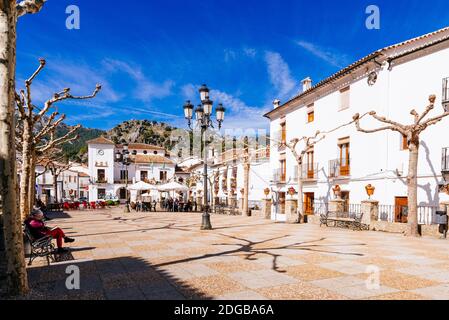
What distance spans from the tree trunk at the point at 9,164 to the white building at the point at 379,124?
14831 millimetres

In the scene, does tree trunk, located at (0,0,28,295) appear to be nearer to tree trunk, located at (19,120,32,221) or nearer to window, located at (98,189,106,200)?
tree trunk, located at (19,120,32,221)

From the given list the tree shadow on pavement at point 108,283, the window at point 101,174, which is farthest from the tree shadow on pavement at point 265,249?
the window at point 101,174

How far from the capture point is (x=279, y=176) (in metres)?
25.6

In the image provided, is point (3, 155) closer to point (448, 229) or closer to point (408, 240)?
point (408, 240)

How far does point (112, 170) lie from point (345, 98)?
43.5 meters

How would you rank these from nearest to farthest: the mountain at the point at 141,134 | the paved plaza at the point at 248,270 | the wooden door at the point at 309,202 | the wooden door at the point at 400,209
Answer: the paved plaza at the point at 248,270 → the wooden door at the point at 400,209 → the wooden door at the point at 309,202 → the mountain at the point at 141,134

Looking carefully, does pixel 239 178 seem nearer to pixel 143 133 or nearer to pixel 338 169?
pixel 338 169

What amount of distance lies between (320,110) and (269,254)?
15.2m

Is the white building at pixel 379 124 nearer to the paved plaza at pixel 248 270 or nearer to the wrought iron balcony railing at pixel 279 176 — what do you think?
the wrought iron balcony railing at pixel 279 176

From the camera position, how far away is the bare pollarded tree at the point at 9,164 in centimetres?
472

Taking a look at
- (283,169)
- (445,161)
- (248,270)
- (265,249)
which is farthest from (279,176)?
(248,270)

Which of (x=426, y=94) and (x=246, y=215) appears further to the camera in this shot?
(x=246, y=215)

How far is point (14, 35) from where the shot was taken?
5.00 metres
